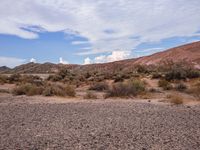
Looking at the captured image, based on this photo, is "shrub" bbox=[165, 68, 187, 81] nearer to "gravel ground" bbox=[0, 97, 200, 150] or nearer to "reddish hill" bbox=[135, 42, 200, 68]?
"gravel ground" bbox=[0, 97, 200, 150]

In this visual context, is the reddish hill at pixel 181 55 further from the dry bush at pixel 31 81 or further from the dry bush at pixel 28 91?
the dry bush at pixel 28 91

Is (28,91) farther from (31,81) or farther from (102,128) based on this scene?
(102,128)

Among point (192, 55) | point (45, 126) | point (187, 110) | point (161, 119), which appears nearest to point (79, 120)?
point (45, 126)

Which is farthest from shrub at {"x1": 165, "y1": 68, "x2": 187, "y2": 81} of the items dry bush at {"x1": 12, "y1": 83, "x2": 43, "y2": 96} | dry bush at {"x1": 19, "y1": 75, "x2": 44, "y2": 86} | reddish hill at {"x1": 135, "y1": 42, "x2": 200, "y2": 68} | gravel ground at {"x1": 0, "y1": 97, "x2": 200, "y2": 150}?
reddish hill at {"x1": 135, "y1": 42, "x2": 200, "y2": 68}

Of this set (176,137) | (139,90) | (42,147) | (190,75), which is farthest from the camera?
(190,75)

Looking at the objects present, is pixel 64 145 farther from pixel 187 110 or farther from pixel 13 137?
pixel 187 110

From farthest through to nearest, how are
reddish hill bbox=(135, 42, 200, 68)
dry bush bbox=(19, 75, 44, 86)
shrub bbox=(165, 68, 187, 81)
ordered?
reddish hill bbox=(135, 42, 200, 68), dry bush bbox=(19, 75, 44, 86), shrub bbox=(165, 68, 187, 81)

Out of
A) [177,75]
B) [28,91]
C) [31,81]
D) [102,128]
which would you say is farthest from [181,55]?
[102,128]

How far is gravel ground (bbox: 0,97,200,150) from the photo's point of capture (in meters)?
9.61

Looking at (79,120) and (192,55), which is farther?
(192,55)

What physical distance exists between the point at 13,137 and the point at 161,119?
5.72m

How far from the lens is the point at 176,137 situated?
1039 centimetres

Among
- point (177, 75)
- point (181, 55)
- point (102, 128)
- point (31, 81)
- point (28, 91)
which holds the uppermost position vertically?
point (181, 55)

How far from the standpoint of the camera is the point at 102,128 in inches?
469
